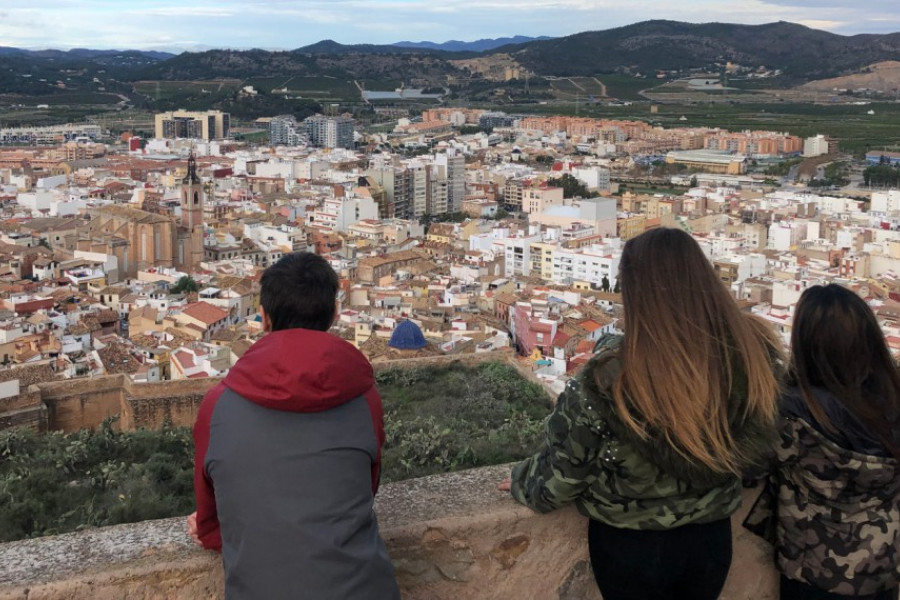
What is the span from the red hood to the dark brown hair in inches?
22.0

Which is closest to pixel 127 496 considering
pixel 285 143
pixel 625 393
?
pixel 625 393

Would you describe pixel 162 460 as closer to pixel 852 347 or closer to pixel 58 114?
pixel 852 347

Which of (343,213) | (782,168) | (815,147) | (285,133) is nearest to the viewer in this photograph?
(343,213)

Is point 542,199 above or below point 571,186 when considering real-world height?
below

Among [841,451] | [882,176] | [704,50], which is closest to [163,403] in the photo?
[841,451]

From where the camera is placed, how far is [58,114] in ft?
168

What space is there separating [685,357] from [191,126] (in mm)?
48675

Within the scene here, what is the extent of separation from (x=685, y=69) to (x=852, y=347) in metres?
85.4

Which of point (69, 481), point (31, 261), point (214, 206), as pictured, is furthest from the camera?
point (214, 206)

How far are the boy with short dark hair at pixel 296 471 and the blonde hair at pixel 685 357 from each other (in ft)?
1.00

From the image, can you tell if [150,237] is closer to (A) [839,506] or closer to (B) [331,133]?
(A) [839,506]

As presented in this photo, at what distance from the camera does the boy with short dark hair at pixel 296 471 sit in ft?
3.28

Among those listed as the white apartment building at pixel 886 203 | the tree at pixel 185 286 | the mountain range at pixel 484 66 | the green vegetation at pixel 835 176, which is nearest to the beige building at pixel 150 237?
the tree at pixel 185 286

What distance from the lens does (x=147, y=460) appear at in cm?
320
